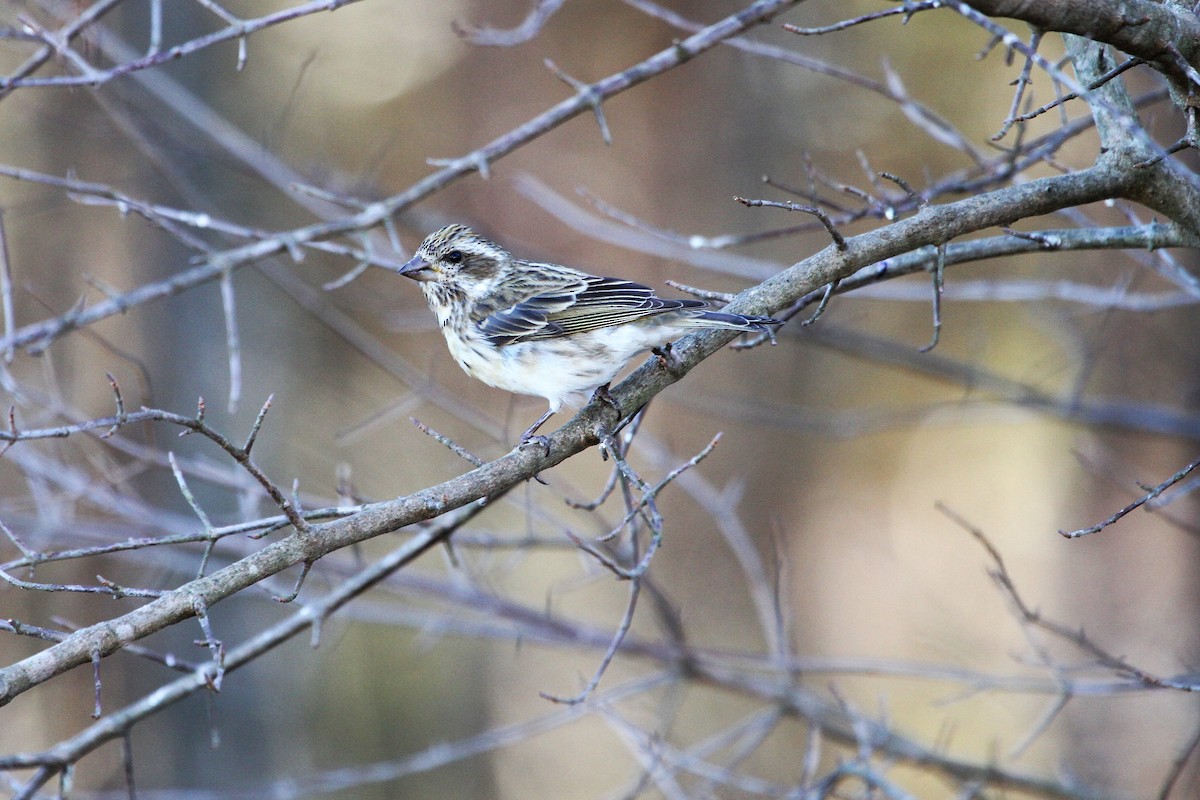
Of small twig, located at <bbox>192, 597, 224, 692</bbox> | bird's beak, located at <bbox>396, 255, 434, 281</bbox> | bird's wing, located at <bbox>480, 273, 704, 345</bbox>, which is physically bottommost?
small twig, located at <bbox>192, 597, 224, 692</bbox>

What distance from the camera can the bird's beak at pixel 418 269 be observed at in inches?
206

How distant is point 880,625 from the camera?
1161 centimetres

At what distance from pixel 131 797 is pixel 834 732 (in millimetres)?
3275

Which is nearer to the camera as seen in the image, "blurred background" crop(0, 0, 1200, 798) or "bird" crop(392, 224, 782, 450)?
"bird" crop(392, 224, 782, 450)

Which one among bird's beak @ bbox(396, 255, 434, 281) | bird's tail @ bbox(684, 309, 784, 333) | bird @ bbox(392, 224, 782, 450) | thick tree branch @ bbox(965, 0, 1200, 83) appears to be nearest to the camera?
thick tree branch @ bbox(965, 0, 1200, 83)

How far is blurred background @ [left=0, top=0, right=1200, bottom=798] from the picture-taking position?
27.9ft

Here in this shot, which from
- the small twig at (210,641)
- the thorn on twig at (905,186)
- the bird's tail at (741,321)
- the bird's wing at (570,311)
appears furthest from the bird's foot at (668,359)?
the small twig at (210,641)

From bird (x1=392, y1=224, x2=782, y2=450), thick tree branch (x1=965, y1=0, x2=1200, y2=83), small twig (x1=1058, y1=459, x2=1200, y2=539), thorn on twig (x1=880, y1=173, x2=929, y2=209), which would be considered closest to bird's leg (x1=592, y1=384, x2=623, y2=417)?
bird (x1=392, y1=224, x2=782, y2=450)

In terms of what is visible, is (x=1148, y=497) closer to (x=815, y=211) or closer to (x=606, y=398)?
(x=815, y=211)

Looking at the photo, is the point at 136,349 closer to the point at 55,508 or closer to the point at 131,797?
the point at 55,508

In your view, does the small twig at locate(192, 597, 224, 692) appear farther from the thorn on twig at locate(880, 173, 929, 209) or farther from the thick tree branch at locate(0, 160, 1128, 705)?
the thorn on twig at locate(880, 173, 929, 209)

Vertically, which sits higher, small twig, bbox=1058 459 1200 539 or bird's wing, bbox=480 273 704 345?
bird's wing, bbox=480 273 704 345

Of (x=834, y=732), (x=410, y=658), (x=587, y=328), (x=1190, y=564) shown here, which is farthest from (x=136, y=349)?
(x=1190, y=564)

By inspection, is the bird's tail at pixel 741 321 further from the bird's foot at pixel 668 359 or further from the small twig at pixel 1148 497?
the small twig at pixel 1148 497
